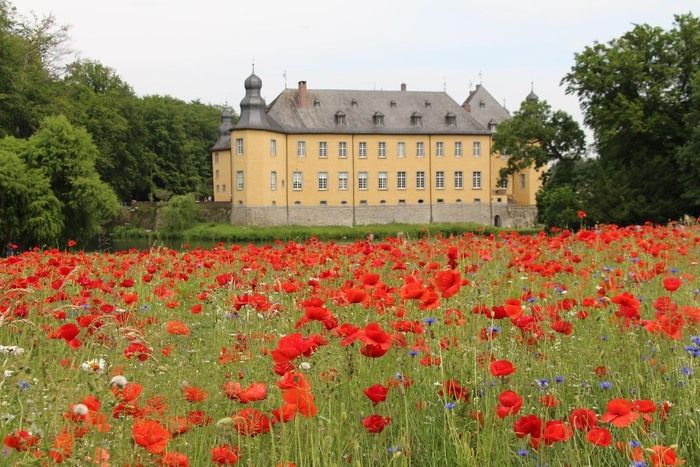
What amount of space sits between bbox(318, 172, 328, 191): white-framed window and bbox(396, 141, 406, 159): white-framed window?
5.77 m

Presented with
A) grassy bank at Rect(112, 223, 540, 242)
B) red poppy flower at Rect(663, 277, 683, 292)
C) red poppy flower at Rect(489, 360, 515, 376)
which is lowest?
grassy bank at Rect(112, 223, 540, 242)

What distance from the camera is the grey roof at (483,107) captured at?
61.0m

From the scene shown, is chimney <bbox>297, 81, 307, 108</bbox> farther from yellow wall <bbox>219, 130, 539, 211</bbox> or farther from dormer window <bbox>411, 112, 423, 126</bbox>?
dormer window <bbox>411, 112, 423, 126</bbox>

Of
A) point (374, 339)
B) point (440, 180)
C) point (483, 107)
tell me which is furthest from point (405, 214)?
point (374, 339)

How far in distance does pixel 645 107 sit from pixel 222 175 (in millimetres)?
33936

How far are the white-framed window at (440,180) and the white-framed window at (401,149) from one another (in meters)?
3.06

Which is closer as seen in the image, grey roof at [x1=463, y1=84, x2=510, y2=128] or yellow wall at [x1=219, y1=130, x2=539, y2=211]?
yellow wall at [x1=219, y1=130, x2=539, y2=211]

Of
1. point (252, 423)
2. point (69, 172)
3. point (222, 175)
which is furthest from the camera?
point (222, 175)

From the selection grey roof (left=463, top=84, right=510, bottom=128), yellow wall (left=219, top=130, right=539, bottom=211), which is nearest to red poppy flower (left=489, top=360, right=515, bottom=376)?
yellow wall (left=219, top=130, right=539, bottom=211)

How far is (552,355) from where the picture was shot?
355 cm

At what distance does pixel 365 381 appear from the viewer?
9.95ft

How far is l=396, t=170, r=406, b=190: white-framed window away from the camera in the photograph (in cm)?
5562

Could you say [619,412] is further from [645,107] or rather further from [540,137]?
[540,137]

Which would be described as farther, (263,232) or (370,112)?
(370,112)
